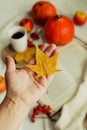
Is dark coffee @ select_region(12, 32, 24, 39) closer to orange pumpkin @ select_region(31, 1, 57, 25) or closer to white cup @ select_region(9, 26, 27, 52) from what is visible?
white cup @ select_region(9, 26, 27, 52)

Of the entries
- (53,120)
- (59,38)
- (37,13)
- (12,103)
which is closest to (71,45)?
(59,38)

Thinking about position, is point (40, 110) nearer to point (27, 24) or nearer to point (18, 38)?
point (18, 38)

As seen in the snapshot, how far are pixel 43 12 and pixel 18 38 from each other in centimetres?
18

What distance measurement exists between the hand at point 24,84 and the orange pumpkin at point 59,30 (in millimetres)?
333

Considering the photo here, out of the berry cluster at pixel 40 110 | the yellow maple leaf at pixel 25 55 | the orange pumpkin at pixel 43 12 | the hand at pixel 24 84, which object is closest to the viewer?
the hand at pixel 24 84

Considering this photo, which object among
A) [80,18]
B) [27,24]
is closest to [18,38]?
[27,24]

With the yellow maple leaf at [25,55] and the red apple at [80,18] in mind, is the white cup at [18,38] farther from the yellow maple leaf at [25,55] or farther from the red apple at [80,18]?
the red apple at [80,18]

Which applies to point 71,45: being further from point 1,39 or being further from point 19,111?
point 19,111

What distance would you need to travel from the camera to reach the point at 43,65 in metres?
0.87

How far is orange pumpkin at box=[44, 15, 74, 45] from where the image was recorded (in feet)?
3.72

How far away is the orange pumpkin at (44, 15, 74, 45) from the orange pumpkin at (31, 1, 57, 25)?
0.07 m

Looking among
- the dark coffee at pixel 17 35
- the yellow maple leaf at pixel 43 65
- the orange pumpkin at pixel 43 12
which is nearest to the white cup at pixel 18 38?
the dark coffee at pixel 17 35

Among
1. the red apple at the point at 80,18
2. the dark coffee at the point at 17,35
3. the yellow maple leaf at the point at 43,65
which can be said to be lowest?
the red apple at the point at 80,18

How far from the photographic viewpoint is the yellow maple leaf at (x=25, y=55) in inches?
43.6
